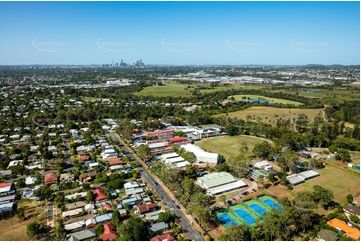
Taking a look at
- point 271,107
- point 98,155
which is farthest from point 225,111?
point 98,155

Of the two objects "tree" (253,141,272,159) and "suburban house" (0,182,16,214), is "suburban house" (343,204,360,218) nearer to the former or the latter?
"tree" (253,141,272,159)

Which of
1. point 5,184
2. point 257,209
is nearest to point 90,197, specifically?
point 5,184

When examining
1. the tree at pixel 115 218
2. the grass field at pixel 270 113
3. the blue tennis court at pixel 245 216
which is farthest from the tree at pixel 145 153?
the grass field at pixel 270 113

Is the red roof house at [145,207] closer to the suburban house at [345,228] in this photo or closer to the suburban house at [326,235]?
the suburban house at [326,235]

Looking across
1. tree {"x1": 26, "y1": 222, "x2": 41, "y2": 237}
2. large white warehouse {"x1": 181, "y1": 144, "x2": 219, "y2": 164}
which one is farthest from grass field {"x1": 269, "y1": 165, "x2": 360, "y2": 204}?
tree {"x1": 26, "y1": 222, "x2": 41, "y2": 237}

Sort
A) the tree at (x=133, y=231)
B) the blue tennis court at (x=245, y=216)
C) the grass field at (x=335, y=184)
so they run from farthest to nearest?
the grass field at (x=335, y=184) < the blue tennis court at (x=245, y=216) < the tree at (x=133, y=231)

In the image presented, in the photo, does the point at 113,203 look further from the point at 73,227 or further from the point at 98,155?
the point at 98,155
